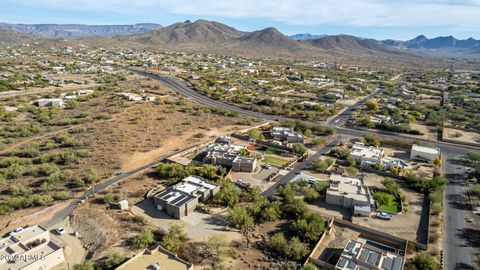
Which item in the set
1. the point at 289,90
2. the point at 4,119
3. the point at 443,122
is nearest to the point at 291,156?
the point at 443,122

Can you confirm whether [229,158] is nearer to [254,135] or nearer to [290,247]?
[254,135]

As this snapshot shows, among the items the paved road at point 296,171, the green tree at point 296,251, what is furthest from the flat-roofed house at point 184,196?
the green tree at point 296,251

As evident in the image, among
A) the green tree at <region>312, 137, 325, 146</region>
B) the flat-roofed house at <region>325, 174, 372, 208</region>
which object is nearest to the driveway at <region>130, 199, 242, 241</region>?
the flat-roofed house at <region>325, 174, 372, 208</region>

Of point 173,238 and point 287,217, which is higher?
point 173,238

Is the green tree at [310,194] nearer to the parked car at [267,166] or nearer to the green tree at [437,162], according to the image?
the parked car at [267,166]

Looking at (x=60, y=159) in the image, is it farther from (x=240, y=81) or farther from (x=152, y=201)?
(x=240, y=81)

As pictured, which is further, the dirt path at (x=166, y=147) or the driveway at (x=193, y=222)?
the dirt path at (x=166, y=147)

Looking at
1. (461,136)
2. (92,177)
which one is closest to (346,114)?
(461,136)
